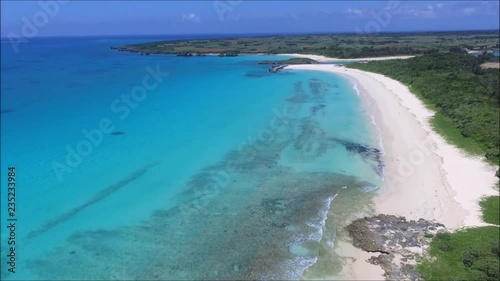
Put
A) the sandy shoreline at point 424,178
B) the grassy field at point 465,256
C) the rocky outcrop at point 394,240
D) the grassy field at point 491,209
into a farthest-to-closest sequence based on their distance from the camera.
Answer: the sandy shoreline at point 424,178, the grassy field at point 491,209, the rocky outcrop at point 394,240, the grassy field at point 465,256

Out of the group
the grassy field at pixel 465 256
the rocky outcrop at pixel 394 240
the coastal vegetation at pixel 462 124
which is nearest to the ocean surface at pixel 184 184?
the rocky outcrop at pixel 394 240

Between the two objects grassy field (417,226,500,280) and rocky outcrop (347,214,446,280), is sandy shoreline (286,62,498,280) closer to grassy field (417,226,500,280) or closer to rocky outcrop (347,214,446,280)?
rocky outcrop (347,214,446,280)

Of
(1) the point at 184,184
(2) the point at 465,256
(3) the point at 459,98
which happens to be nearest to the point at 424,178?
(2) the point at 465,256

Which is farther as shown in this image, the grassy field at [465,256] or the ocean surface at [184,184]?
the ocean surface at [184,184]

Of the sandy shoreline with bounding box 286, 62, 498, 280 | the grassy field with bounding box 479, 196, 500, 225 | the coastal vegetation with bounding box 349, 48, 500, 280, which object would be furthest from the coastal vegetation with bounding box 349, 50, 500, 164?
the grassy field with bounding box 479, 196, 500, 225

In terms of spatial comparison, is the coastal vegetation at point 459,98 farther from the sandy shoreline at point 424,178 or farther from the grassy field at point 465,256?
the grassy field at point 465,256

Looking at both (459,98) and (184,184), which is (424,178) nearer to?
(184,184)

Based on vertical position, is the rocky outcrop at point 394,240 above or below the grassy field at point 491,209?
below
